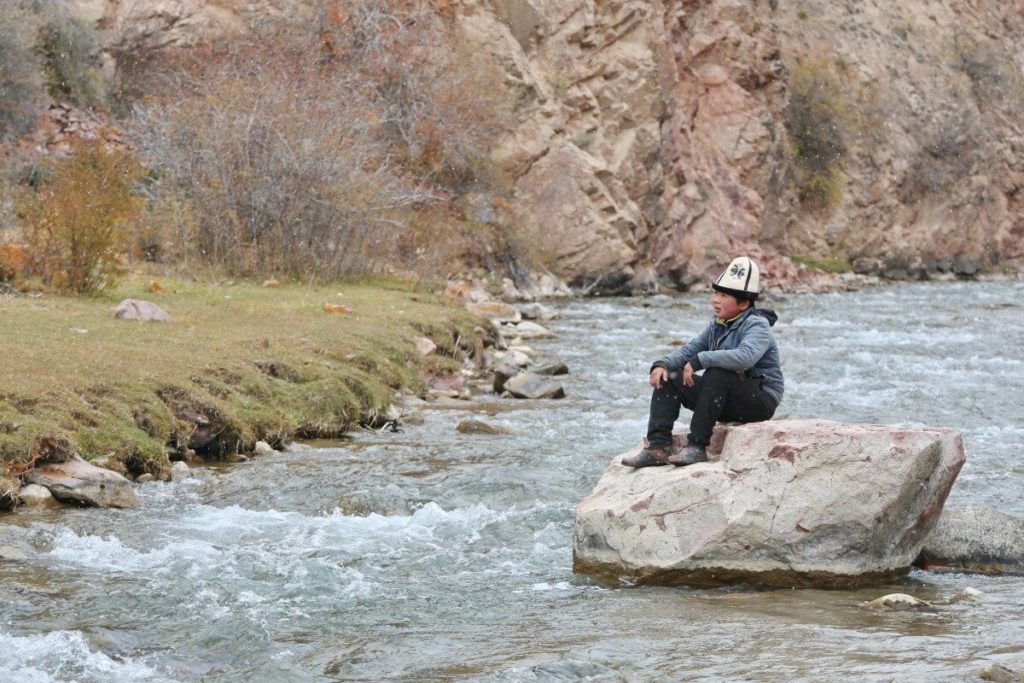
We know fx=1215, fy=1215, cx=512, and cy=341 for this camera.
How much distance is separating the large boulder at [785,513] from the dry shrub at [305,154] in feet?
56.1

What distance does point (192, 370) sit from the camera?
12336 mm

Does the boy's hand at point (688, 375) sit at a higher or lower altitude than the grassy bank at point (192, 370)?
higher

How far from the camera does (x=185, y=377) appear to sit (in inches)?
472

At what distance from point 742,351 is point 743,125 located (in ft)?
144

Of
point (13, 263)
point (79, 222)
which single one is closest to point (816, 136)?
point (79, 222)

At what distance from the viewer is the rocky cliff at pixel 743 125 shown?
3919 cm

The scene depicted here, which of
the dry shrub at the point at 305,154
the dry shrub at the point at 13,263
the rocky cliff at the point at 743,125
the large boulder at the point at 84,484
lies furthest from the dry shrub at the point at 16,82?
the large boulder at the point at 84,484

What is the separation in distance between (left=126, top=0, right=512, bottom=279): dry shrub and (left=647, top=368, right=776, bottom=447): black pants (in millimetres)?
16362

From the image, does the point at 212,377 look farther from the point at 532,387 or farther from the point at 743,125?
the point at 743,125

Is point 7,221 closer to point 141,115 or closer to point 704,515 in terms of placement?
point 141,115

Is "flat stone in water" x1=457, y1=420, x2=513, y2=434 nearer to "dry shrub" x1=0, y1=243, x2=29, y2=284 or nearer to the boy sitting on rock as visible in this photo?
the boy sitting on rock

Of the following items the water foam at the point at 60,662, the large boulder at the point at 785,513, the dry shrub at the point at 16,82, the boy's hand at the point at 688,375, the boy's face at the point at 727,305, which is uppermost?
the dry shrub at the point at 16,82

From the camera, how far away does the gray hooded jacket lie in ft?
27.7

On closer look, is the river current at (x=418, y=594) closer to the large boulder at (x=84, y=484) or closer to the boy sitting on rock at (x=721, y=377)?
the large boulder at (x=84, y=484)
